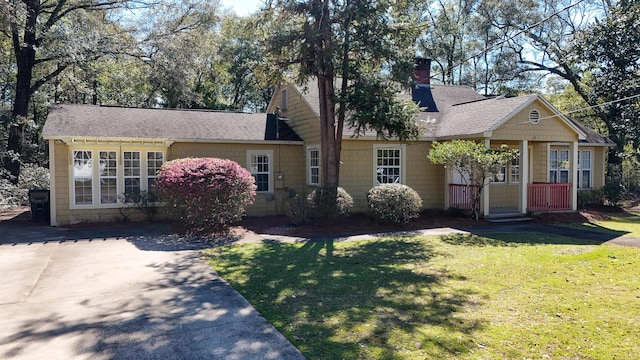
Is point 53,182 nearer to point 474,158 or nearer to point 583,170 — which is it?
point 474,158

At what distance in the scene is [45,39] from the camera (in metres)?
18.4

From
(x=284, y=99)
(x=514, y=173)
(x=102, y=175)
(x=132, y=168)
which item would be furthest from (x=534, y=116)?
(x=102, y=175)

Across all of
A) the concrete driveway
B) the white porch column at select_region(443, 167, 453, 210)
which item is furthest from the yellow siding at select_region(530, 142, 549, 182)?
the concrete driveway

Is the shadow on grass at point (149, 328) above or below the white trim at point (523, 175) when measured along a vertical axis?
below

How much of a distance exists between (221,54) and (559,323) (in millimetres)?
30802

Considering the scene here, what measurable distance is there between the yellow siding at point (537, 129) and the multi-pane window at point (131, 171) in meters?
11.9

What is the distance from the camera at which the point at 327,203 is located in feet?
42.3

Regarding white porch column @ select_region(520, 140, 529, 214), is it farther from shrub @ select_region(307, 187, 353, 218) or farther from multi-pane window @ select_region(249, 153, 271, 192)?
multi-pane window @ select_region(249, 153, 271, 192)

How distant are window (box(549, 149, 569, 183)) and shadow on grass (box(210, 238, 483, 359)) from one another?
11.1 meters

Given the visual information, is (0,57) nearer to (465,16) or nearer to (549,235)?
(549,235)

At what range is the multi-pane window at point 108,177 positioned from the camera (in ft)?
46.0

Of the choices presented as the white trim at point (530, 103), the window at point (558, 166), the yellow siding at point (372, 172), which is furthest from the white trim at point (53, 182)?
the window at point (558, 166)

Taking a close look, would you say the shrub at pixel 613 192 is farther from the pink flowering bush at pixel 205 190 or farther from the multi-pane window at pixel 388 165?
the pink flowering bush at pixel 205 190

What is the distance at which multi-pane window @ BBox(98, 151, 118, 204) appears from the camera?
14023 mm
